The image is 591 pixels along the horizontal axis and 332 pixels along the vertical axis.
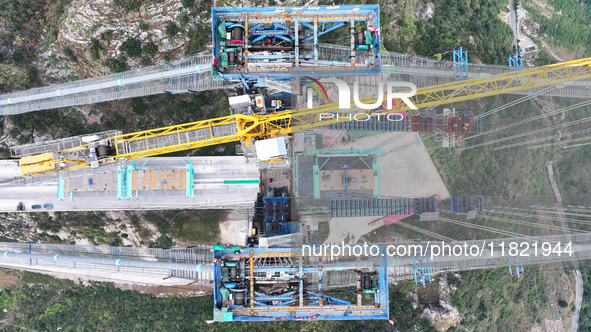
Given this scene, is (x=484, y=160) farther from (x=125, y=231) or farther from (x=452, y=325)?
(x=125, y=231)

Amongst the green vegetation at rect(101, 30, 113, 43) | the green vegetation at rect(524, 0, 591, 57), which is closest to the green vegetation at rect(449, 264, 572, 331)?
the green vegetation at rect(524, 0, 591, 57)

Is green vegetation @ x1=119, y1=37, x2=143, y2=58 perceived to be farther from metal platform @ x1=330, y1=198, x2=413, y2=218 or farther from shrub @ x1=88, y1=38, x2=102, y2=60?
metal platform @ x1=330, y1=198, x2=413, y2=218

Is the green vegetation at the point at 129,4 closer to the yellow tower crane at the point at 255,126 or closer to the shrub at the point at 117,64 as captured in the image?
the shrub at the point at 117,64

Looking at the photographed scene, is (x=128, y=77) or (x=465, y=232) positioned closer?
(x=465, y=232)

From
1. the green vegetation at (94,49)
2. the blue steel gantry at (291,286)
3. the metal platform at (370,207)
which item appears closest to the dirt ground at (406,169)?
the metal platform at (370,207)

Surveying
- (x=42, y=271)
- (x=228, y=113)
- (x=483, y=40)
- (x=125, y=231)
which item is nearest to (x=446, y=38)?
(x=483, y=40)

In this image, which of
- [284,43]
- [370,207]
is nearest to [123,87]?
[284,43]

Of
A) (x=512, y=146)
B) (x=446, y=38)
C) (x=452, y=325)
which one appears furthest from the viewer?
(x=446, y=38)

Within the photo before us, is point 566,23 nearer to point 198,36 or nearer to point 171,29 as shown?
point 198,36
